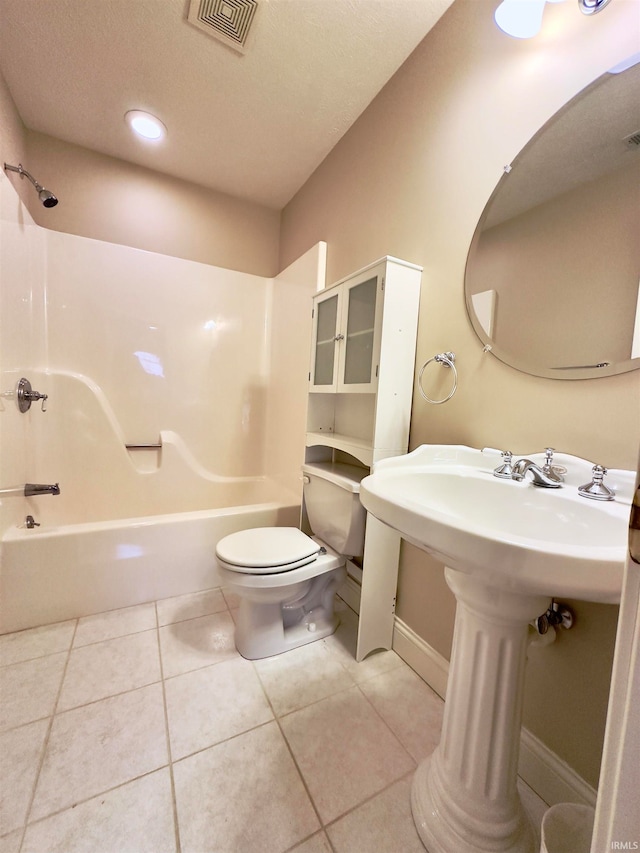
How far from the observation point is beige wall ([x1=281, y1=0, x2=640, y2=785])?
0.77 meters

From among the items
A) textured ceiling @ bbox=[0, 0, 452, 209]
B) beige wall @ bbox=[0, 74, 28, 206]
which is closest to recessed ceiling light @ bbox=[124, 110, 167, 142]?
textured ceiling @ bbox=[0, 0, 452, 209]

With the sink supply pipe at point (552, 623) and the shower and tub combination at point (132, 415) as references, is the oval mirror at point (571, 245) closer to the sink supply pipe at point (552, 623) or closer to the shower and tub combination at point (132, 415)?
the sink supply pipe at point (552, 623)

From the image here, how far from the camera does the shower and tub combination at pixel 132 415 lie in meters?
1.43

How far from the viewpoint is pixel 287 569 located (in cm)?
122

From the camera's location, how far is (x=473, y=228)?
1058 millimetres

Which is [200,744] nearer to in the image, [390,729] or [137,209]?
[390,729]

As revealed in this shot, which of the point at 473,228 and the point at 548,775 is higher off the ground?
the point at 473,228

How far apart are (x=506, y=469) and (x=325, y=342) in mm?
975

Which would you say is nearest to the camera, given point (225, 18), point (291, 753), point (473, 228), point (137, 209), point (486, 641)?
point (486, 641)

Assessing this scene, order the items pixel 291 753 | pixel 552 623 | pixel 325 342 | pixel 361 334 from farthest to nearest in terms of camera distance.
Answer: pixel 325 342
pixel 361 334
pixel 291 753
pixel 552 623

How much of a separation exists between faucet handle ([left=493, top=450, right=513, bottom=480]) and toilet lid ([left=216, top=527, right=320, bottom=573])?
743mm

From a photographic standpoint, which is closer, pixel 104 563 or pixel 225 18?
pixel 225 18

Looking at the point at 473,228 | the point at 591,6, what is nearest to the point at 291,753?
the point at 473,228

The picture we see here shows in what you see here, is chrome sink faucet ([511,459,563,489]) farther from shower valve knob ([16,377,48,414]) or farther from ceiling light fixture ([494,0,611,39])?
shower valve knob ([16,377,48,414])
